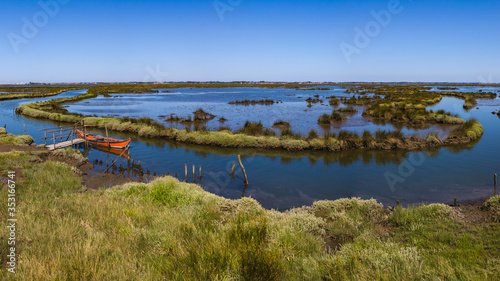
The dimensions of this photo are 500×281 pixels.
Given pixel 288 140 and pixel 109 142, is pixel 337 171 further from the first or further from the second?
pixel 109 142

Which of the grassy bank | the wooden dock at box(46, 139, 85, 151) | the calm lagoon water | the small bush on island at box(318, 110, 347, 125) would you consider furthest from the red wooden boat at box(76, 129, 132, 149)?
the small bush on island at box(318, 110, 347, 125)

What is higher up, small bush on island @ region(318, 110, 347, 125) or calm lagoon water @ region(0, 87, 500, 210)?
small bush on island @ region(318, 110, 347, 125)

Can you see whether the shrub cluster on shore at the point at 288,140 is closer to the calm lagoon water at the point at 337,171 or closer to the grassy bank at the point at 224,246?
the calm lagoon water at the point at 337,171

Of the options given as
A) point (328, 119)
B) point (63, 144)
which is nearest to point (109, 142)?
point (63, 144)

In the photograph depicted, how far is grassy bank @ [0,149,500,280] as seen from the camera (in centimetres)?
435

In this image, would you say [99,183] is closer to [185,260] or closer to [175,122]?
[185,260]

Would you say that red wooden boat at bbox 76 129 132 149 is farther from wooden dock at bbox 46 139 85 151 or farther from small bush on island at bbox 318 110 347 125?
small bush on island at bbox 318 110 347 125

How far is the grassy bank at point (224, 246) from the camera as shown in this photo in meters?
4.35

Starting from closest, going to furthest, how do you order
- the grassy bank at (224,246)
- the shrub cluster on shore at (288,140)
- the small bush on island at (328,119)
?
the grassy bank at (224,246) → the shrub cluster on shore at (288,140) → the small bush on island at (328,119)

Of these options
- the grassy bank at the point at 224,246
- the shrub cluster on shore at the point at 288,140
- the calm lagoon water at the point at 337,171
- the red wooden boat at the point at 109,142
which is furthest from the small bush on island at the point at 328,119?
the grassy bank at the point at 224,246

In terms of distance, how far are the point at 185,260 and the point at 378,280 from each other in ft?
10.5

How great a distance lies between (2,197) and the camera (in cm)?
792

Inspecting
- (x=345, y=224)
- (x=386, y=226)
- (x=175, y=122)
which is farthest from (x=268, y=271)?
(x=175, y=122)

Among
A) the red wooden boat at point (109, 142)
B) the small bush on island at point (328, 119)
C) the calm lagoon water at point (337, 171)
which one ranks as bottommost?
the calm lagoon water at point (337, 171)
